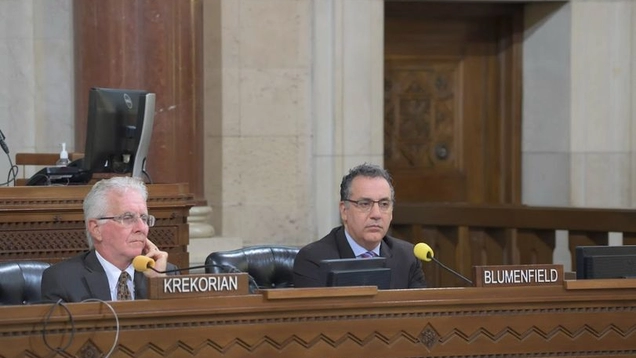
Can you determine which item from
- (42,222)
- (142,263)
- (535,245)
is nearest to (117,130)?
(42,222)

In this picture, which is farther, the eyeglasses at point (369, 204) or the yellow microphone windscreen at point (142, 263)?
the eyeglasses at point (369, 204)

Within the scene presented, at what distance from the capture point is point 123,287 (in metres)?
4.89

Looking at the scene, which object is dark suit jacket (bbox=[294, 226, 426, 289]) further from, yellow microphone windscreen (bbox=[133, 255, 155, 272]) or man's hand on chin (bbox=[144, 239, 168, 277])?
yellow microphone windscreen (bbox=[133, 255, 155, 272])

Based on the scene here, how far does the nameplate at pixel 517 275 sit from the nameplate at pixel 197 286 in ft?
2.77

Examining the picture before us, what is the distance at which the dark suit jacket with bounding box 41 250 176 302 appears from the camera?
4754 mm

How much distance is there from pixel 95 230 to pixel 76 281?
0.24 meters

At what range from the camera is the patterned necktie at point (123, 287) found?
4871 mm

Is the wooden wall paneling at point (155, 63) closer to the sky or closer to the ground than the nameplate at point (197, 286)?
closer to the sky

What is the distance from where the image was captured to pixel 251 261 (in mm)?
6223

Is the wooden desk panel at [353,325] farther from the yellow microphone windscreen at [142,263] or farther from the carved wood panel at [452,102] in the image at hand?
the carved wood panel at [452,102]

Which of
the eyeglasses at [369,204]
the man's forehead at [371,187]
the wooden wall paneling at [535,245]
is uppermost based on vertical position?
the man's forehead at [371,187]

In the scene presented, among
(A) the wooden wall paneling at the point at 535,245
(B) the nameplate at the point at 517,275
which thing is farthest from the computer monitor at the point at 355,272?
(A) the wooden wall paneling at the point at 535,245

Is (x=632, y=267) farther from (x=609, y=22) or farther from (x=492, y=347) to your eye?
(x=609, y=22)

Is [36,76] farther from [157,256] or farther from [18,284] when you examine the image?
[157,256]
